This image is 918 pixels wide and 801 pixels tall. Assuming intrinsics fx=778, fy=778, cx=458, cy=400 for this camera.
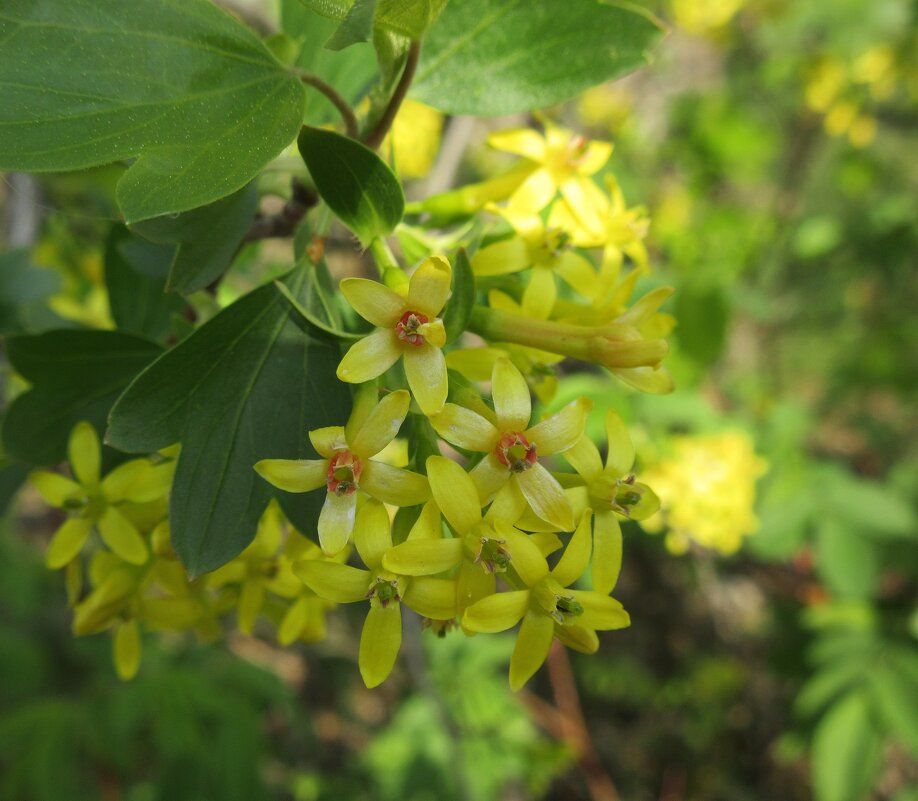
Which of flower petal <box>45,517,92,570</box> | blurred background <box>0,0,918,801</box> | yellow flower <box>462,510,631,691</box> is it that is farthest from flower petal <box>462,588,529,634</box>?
blurred background <box>0,0,918,801</box>

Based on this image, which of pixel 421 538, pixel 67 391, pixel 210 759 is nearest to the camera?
pixel 421 538

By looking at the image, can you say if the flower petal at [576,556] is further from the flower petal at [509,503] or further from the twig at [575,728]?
the twig at [575,728]

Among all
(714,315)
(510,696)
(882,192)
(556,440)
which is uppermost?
(556,440)

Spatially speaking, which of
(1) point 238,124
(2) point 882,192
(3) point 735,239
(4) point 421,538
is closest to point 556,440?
(4) point 421,538

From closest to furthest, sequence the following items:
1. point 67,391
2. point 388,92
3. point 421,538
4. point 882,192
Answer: point 421,538
point 388,92
point 67,391
point 882,192

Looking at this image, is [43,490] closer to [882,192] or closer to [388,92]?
[388,92]

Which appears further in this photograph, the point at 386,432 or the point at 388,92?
the point at 388,92

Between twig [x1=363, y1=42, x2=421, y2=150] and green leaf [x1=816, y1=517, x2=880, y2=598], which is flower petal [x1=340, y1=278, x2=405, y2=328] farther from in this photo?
green leaf [x1=816, y1=517, x2=880, y2=598]
